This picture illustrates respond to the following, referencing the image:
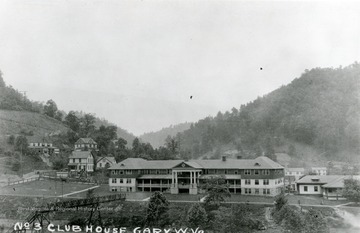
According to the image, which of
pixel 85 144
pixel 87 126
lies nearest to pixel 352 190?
pixel 85 144

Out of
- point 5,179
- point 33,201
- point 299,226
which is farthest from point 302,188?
point 5,179

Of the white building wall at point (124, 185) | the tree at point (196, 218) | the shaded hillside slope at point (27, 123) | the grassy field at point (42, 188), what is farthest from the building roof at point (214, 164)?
the shaded hillside slope at point (27, 123)

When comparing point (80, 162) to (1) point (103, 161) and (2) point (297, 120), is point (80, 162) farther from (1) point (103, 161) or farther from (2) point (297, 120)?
(2) point (297, 120)

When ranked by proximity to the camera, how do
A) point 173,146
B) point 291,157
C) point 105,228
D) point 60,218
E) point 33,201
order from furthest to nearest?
point 291,157 → point 173,146 → point 33,201 → point 60,218 → point 105,228

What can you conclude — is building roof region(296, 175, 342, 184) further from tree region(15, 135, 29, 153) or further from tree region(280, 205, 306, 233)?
tree region(15, 135, 29, 153)

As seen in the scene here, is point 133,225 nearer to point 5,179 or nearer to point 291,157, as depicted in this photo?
point 5,179
